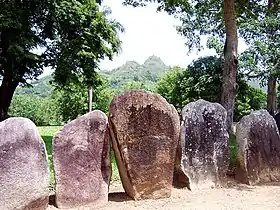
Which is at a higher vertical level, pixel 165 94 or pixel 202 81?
pixel 165 94

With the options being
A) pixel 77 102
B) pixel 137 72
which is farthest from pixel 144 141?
pixel 137 72

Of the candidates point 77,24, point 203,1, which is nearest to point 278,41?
point 203,1

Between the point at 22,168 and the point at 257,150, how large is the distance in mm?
3136

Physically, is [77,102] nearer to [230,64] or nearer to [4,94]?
[4,94]

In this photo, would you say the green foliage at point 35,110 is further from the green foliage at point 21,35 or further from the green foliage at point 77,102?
the green foliage at point 21,35

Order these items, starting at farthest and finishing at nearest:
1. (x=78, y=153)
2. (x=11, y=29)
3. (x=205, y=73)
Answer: (x=205, y=73) → (x=11, y=29) → (x=78, y=153)

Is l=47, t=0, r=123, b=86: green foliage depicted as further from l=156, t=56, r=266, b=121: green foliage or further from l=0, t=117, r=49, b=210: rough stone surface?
l=0, t=117, r=49, b=210: rough stone surface

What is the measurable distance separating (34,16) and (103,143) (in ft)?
32.4

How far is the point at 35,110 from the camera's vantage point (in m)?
23.8

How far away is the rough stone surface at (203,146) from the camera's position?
469cm

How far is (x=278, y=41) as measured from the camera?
12.6 m

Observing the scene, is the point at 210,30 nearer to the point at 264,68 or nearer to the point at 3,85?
the point at 264,68

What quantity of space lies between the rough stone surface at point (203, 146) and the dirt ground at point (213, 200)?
177 mm

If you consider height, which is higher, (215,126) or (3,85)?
(3,85)
